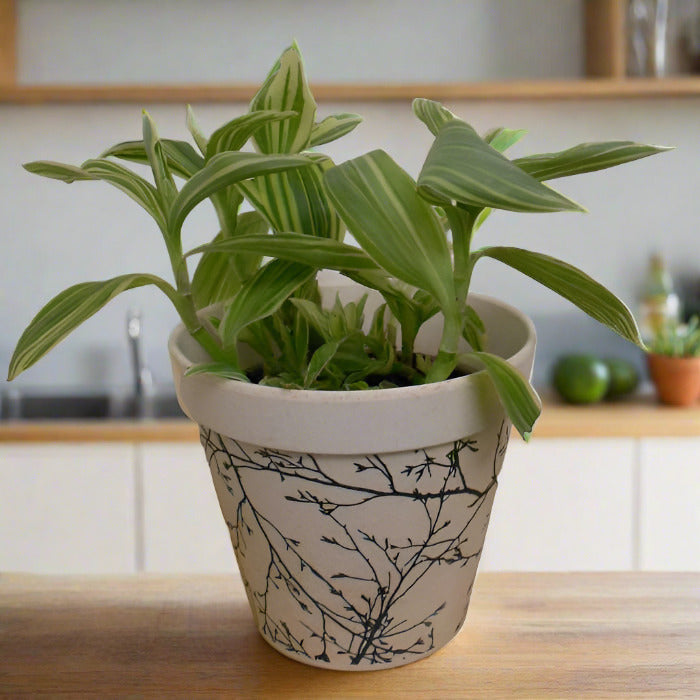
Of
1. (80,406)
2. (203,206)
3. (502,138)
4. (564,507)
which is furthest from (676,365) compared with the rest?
(502,138)

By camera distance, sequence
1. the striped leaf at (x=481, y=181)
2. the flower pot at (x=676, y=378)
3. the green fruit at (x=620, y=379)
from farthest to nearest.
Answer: the green fruit at (x=620, y=379) → the flower pot at (x=676, y=378) → the striped leaf at (x=481, y=181)

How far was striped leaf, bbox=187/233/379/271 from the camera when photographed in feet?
1.42

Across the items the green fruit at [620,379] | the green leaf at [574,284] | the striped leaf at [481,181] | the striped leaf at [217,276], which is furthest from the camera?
the green fruit at [620,379]

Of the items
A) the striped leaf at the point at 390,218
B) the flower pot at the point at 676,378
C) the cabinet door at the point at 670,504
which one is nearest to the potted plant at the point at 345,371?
the striped leaf at the point at 390,218

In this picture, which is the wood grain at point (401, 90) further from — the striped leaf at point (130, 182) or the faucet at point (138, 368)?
the striped leaf at point (130, 182)

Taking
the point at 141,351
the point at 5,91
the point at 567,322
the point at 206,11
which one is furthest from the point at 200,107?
the point at 567,322

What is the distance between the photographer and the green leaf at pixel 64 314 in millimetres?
445

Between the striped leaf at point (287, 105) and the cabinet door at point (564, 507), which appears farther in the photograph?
the cabinet door at point (564, 507)

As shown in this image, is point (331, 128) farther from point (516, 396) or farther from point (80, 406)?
point (80, 406)

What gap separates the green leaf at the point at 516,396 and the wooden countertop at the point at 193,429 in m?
1.57

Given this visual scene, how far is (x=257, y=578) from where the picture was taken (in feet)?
1.63

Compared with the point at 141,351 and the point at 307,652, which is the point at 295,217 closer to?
the point at 307,652

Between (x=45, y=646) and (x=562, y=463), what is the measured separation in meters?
1.64

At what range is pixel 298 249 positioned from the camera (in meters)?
0.44
